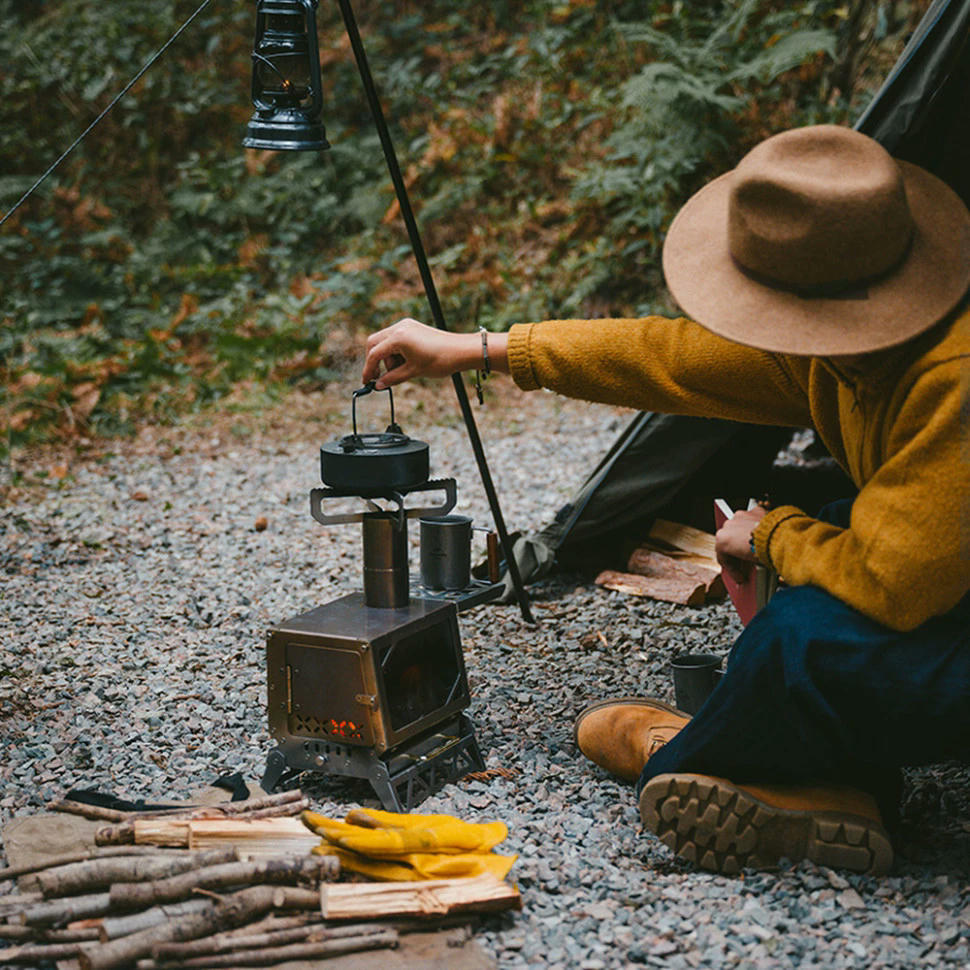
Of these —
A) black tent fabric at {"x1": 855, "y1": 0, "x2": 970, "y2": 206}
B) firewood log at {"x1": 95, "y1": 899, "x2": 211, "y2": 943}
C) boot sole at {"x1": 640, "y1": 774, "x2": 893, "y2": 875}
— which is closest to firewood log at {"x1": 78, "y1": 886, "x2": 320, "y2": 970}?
firewood log at {"x1": 95, "y1": 899, "x2": 211, "y2": 943}

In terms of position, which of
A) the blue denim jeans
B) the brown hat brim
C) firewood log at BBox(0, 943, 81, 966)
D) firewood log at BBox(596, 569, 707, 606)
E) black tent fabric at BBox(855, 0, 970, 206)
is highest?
black tent fabric at BBox(855, 0, 970, 206)

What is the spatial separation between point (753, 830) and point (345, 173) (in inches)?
302

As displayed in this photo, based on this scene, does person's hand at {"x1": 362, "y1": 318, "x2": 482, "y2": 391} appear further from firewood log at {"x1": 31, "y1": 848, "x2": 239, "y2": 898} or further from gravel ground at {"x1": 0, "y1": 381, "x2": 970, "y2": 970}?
firewood log at {"x1": 31, "y1": 848, "x2": 239, "y2": 898}

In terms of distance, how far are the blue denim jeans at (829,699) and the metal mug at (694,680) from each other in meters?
0.59

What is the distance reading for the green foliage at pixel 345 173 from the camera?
7.09 meters

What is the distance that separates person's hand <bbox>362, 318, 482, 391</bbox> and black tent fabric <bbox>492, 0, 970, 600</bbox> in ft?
3.85

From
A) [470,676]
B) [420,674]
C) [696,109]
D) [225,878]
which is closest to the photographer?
[225,878]

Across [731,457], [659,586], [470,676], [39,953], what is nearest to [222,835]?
[39,953]

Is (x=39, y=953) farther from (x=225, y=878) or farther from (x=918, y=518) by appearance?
(x=918, y=518)

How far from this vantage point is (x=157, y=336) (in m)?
7.54

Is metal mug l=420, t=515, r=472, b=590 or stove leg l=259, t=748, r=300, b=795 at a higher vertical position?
metal mug l=420, t=515, r=472, b=590

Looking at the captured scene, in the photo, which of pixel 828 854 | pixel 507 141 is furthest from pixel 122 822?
pixel 507 141

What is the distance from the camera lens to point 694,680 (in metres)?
2.83

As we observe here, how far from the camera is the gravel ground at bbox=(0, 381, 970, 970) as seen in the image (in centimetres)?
205
